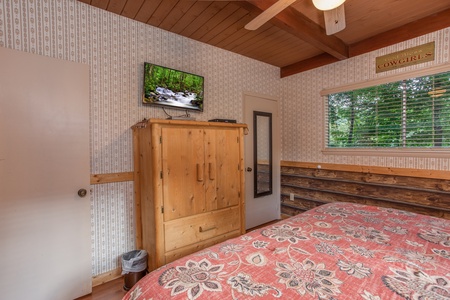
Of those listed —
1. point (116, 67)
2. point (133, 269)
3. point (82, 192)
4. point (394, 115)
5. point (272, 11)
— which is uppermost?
point (272, 11)

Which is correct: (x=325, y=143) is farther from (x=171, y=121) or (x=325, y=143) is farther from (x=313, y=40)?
(x=171, y=121)

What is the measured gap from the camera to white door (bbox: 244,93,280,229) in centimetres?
319

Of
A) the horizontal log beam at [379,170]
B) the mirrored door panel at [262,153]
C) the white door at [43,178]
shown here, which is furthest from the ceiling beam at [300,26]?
the white door at [43,178]

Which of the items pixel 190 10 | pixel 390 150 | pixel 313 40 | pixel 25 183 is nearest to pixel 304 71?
pixel 313 40

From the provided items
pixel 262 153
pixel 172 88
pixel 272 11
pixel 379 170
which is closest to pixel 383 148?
pixel 379 170

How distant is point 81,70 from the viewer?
1.87 meters

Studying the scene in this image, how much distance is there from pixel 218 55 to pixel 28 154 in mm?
2291

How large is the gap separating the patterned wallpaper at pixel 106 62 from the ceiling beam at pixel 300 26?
44.4 inches

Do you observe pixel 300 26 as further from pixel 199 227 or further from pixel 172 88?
pixel 199 227

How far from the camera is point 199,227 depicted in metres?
2.08

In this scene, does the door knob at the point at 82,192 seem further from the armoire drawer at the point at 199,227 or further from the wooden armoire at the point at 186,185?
the armoire drawer at the point at 199,227

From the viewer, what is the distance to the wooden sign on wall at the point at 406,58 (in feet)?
7.23

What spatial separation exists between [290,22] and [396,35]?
4.59 feet

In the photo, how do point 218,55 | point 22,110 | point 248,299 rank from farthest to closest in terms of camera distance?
point 218,55
point 22,110
point 248,299
